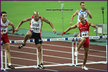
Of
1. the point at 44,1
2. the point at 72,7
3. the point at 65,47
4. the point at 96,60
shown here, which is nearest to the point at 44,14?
the point at 72,7

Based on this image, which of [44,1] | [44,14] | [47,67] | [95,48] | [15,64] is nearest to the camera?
[47,67]

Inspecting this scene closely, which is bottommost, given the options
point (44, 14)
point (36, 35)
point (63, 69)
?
point (63, 69)

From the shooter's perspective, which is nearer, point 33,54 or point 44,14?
point 33,54

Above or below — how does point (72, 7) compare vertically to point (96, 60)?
above

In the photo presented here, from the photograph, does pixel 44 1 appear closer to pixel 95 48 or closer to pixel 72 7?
pixel 72 7

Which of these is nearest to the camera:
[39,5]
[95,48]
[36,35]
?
[36,35]

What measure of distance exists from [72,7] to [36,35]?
49.3 ft

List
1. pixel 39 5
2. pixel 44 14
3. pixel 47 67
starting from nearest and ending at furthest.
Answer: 1. pixel 47 67
2. pixel 44 14
3. pixel 39 5

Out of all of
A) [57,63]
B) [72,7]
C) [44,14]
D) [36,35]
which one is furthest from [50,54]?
[72,7]

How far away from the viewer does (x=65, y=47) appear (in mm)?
16000

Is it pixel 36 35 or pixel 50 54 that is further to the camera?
pixel 50 54

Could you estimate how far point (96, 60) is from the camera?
13445 mm

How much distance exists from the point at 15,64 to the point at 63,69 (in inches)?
81.8

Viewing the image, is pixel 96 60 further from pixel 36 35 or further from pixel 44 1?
pixel 44 1
